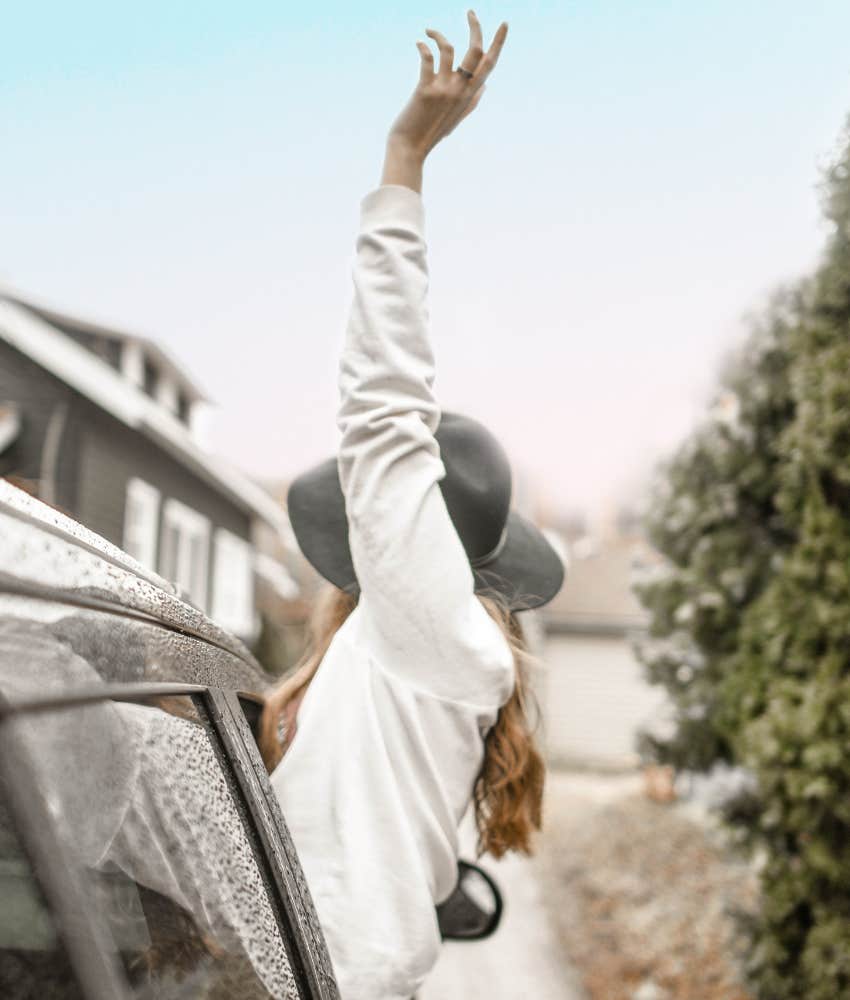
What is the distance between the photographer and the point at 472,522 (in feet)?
6.18

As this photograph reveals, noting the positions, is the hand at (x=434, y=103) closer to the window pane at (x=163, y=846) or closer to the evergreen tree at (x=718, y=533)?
the window pane at (x=163, y=846)

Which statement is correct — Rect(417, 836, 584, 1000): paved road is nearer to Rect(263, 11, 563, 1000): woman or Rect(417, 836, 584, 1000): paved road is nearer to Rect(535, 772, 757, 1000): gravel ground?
Rect(535, 772, 757, 1000): gravel ground

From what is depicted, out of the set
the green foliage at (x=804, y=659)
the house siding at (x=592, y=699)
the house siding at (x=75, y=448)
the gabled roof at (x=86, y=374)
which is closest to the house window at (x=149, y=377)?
the gabled roof at (x=86, y=374)

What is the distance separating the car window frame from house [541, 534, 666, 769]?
760 inches

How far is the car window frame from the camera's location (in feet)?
2.96

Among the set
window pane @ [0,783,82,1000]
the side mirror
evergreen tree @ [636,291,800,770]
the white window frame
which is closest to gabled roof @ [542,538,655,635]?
the white window frame

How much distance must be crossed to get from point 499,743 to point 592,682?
21256 millimetres

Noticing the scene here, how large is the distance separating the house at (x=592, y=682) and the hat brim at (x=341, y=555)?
18.8 meters

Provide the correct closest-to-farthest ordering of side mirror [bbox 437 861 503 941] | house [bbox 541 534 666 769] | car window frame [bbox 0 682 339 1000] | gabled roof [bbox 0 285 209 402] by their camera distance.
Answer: car window frame [bbox 0 682 339 1000], side mirror [bbox 437 861 503 941], gabled roof [bbox 0 285 209 402], house [bbox 541 534 666 769]

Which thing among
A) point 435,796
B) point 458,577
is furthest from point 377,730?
point 458,577

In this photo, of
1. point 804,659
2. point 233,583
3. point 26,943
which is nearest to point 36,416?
point 233,583

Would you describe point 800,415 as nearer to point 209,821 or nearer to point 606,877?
point 209,821

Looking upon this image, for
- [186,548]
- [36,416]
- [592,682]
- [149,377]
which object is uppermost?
[36,416]

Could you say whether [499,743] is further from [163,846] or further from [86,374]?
[86,374]
